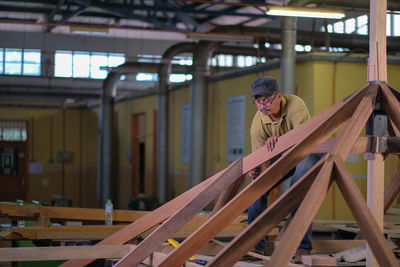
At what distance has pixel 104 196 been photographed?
1794 centimetres

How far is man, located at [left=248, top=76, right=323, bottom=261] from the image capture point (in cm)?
406

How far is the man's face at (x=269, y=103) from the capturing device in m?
4.13

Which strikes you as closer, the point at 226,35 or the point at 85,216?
the point at 85,216

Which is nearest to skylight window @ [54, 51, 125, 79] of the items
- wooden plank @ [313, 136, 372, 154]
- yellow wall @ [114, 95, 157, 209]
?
yellow wall @ [114, 95, 157, 209]

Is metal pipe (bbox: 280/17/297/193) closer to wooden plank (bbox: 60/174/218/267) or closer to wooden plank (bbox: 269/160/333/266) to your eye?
wooden plank (bbox: 60/174/218/267)

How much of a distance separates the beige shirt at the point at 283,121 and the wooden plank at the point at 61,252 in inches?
47.2

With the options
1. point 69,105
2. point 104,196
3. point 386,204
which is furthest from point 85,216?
point 69,105

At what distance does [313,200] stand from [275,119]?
1302mm

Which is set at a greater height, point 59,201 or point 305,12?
point 305,12

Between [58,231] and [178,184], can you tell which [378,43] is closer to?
[58,231]

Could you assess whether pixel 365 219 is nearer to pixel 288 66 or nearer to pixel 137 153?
pixel 288 66

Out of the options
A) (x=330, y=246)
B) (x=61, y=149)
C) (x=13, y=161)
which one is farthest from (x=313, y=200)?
(x=61, y=149)

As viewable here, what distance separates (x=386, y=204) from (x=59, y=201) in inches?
395

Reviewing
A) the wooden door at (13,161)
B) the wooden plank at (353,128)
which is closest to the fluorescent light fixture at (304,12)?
the wooden plank at (353,128)
